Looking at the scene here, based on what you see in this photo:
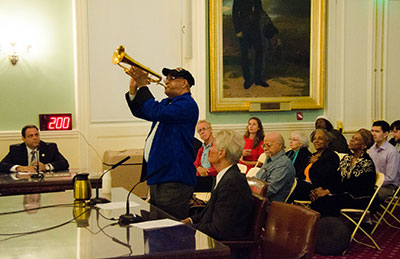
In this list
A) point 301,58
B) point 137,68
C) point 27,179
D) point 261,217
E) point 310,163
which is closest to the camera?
point 261,217

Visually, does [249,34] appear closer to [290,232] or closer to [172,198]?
[172,198]

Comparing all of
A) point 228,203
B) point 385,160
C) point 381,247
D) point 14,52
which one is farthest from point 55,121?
point 228,203

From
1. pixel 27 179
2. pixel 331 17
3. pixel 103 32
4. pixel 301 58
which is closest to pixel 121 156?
pixel 103 32

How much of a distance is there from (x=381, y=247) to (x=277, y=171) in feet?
4.50

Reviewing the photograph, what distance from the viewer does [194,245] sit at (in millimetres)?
2412

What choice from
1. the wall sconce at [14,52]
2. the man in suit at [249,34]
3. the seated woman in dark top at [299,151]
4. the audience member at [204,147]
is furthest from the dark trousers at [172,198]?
the man in suit at [249,34]

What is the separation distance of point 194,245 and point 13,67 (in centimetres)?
560

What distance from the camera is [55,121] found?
7.36m

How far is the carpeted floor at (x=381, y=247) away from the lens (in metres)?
5.02

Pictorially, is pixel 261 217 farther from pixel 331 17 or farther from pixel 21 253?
pixel 331 17

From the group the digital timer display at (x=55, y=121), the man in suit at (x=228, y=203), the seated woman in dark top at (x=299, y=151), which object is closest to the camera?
the man in suit at (x=228, y=203)

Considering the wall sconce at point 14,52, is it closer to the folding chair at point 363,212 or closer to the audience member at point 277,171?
the audience member at point 277,171

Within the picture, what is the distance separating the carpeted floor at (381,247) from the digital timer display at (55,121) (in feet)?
13.4

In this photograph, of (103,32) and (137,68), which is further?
(103,32)
